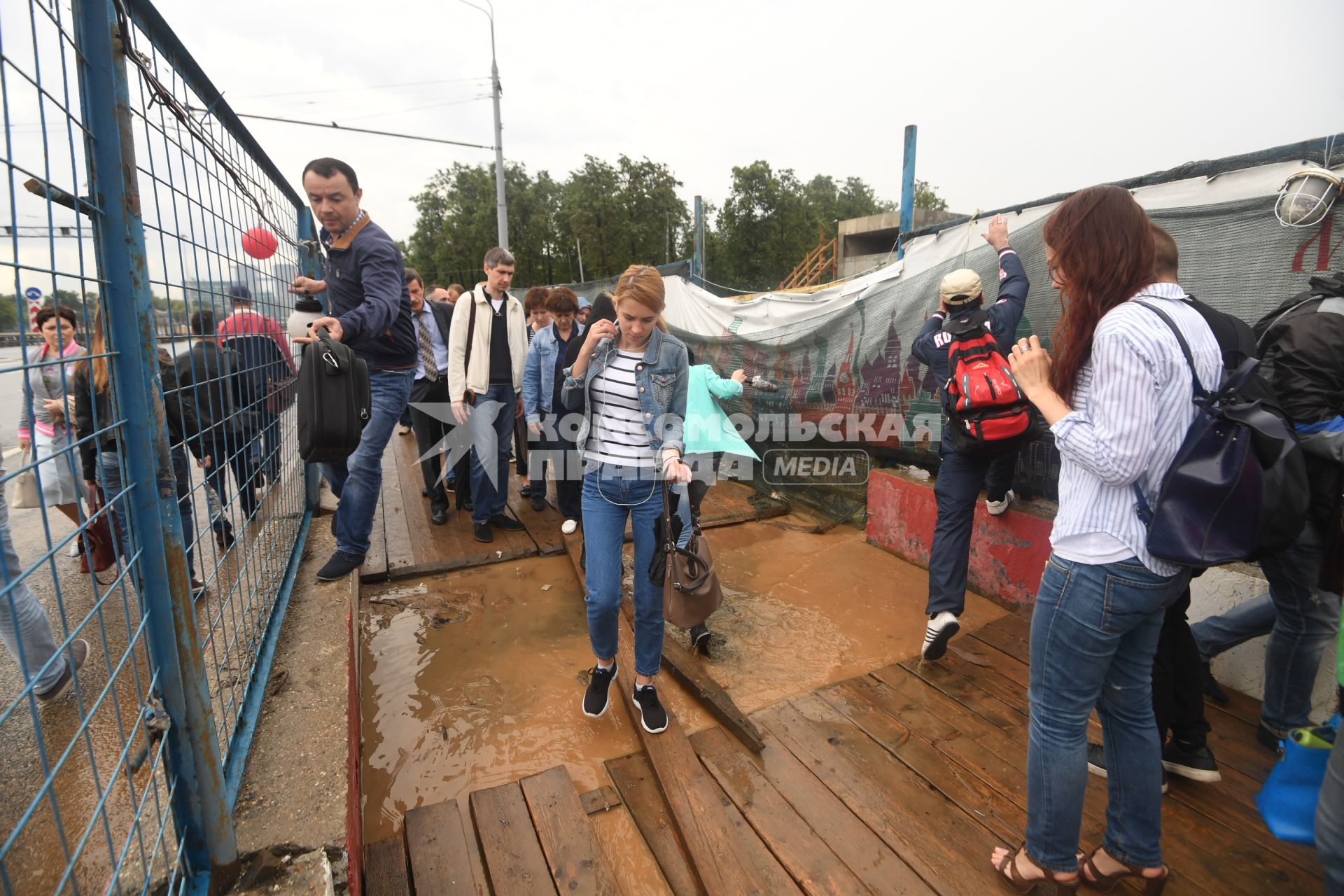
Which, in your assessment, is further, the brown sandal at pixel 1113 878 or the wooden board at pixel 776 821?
the wooden board at pixel 776 821

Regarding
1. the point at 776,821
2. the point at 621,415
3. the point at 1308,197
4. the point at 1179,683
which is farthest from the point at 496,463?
the point at 1308,197

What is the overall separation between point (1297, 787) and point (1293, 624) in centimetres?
100

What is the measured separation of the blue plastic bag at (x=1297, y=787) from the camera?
5.23 feet

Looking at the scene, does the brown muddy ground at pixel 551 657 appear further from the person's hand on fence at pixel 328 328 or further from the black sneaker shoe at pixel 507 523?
the person's hand on fence at pixel 328 328

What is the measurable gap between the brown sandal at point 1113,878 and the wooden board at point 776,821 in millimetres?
656

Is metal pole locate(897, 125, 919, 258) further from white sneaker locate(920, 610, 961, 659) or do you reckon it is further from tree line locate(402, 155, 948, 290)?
tree line locate(402, 155, 948, 290)

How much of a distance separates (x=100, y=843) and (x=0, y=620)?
82 cm

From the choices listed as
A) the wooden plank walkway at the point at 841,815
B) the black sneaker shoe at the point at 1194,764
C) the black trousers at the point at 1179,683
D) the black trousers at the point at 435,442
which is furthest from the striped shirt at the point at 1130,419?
the black trousers at the point at 435,442

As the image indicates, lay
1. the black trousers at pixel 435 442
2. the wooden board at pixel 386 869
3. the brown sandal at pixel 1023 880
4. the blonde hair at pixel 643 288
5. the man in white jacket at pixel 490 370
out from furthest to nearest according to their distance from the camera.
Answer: the black trousers at pixel 435 442, the man in white jacket at pixel 490 370, the blonde hair at pixel 643 288, the wooden board at pixel 386 869, the brown sandal at pixel 1023 880

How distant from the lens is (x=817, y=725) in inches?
109

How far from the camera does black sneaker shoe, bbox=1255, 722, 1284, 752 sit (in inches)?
98.0

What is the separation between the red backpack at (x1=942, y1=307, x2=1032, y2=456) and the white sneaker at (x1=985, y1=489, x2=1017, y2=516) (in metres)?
0.83

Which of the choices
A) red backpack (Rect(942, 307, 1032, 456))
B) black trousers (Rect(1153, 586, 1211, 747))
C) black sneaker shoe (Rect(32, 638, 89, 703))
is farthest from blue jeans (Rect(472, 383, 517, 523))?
black trousers (Rect(1153, 586, 1211, 747))

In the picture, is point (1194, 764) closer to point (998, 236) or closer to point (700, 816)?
point (700, 816)
